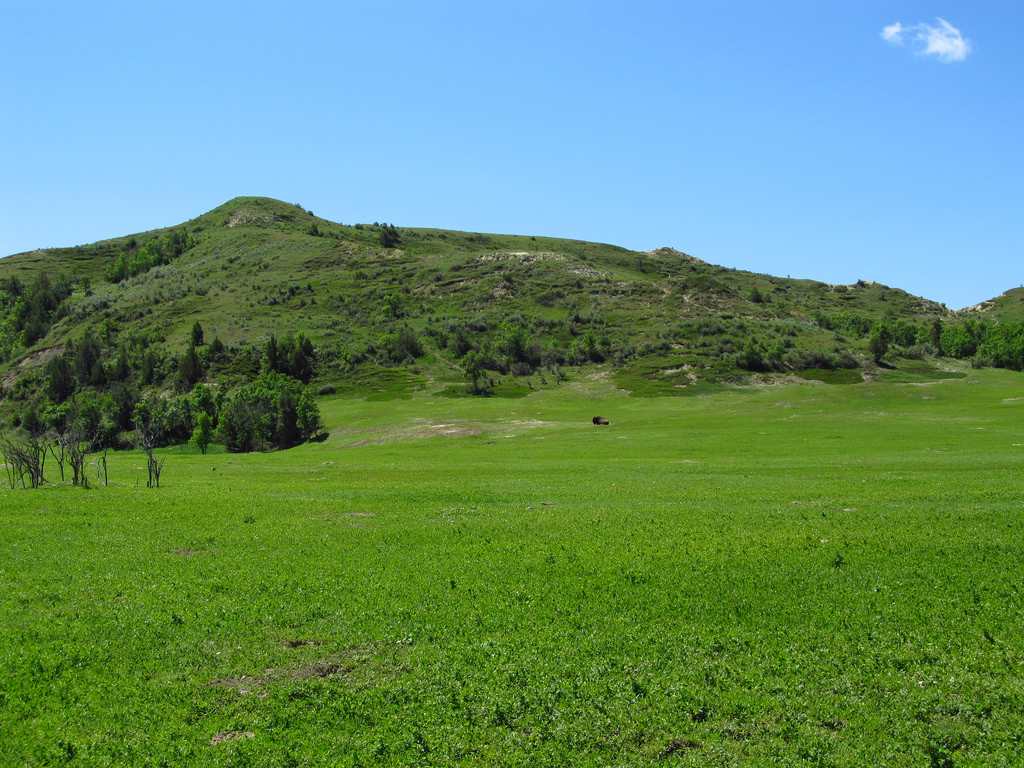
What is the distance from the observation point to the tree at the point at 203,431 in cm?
12219

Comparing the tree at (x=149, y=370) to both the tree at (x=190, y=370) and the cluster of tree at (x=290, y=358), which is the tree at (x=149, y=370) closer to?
the tree at (x=190, y=370)

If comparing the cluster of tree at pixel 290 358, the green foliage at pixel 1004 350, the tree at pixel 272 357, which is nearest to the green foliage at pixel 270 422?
the cluster of tree at pixel 290 358

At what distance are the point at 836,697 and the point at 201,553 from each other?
74.5ft

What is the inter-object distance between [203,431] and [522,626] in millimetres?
117297

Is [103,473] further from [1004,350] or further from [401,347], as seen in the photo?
[1004,350]

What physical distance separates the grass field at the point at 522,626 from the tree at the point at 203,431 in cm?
8538

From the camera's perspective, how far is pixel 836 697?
1530 cm

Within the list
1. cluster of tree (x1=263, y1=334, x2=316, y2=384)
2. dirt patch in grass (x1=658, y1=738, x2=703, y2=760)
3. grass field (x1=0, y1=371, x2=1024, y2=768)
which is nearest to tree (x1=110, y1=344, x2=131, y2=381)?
cluster of tree (x1=263, y1=334, x2=316, y2=384)

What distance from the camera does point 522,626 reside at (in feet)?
63.8

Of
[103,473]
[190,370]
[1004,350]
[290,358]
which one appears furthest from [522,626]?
[1004,350]

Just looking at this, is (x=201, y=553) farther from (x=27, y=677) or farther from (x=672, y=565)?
(x=672, y=565)

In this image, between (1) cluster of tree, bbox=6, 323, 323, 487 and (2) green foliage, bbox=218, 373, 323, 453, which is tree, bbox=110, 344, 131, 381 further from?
(2) green foliage, bbox=218, 373, 323, 453

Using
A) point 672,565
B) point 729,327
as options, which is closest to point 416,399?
point 729,327

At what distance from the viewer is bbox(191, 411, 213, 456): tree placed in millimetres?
122188
